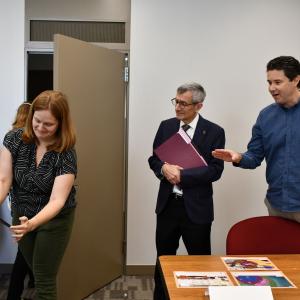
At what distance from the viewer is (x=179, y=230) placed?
273 centimetres

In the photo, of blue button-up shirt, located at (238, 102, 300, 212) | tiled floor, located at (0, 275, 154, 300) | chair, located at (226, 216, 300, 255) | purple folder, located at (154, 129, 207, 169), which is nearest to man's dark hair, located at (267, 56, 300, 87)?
blue button-up shirt, located at (238, 102, 300, 212)

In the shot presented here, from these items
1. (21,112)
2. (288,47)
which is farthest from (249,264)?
(288,47)

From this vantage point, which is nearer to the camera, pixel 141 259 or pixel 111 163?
pixel 111 163

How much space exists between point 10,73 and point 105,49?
907 mm

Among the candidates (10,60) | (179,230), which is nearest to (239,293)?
(179,230)

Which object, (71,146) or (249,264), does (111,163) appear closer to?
(71,146)

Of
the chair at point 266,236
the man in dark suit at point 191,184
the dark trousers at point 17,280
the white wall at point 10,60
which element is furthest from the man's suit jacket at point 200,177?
the white wall at point 10,60

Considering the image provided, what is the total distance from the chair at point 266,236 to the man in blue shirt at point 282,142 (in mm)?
199

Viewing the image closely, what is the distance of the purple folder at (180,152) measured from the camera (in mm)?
2531

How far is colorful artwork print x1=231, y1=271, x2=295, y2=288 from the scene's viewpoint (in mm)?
1609

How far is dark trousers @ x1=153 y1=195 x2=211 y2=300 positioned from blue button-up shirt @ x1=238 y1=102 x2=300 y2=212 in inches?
18.1

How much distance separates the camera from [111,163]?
3588mm

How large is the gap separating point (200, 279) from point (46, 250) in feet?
2.50

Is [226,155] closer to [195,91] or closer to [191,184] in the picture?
[191,184]
